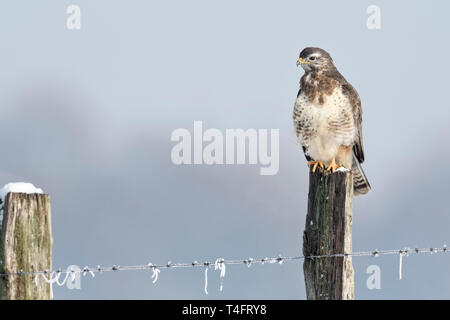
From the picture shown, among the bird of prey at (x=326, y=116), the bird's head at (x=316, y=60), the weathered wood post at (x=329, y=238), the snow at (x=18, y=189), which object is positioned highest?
the bird's head at (x=316, y=60)

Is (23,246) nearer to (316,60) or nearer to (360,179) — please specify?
(316,60)

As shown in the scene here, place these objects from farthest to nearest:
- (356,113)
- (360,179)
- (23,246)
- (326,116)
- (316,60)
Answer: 1. (360,179)
2. (316,60)
3. (356,113)
4. (326,116)
5. (23,246)

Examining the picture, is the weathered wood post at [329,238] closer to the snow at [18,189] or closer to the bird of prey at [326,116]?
the snow at [18,189]

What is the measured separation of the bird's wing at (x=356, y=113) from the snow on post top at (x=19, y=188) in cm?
520

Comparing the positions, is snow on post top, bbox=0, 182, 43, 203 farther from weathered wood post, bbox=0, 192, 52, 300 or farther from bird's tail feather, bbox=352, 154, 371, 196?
bird's tail feather, bbox=352, 154, 371, 196

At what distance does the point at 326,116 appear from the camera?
10047 millimetres

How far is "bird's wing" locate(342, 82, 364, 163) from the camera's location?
10.2 meters

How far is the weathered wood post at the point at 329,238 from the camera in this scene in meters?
6.45

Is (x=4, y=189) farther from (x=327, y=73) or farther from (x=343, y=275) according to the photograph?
(x=327, y=73)

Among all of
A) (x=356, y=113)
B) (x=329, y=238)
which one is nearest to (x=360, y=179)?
(x=356, y=113)

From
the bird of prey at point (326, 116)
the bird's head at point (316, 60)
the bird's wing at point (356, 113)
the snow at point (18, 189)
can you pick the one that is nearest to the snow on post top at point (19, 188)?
the snow at point (18, 189)

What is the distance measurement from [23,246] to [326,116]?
512 cm
